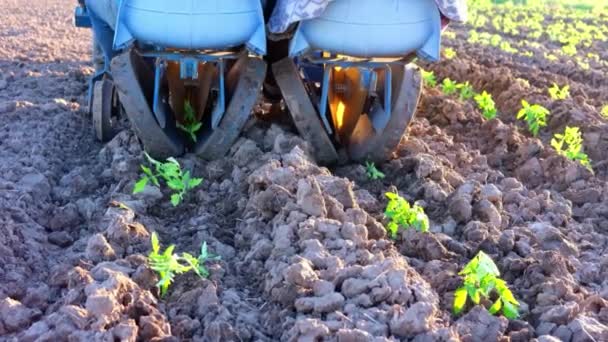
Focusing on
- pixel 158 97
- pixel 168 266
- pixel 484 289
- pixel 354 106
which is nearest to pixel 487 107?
pixel 354 106

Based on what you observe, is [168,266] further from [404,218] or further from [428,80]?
[428,80]

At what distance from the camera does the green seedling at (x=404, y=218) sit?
12.1 ft

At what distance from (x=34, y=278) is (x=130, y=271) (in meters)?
0.42

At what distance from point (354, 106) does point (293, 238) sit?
1.49m

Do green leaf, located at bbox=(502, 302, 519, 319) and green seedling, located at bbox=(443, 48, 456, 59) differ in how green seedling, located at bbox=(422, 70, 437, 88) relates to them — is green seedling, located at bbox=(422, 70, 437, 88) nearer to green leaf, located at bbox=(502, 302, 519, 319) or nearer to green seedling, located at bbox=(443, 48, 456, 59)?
green seedling, located at bbox=(443, 48, 456, 59)

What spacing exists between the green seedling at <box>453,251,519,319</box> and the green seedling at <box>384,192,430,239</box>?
0.58 m

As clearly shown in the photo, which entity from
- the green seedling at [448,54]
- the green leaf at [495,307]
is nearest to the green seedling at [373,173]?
the green leaf at [495,307]

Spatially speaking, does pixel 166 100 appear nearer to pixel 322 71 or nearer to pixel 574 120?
pixel 322 71

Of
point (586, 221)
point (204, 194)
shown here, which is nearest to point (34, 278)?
point (204, 194)

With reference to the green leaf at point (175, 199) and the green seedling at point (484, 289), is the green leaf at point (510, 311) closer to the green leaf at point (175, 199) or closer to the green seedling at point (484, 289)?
the green seedling at point (484, 289)

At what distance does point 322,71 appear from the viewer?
4.86m

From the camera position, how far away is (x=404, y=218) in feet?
12.3

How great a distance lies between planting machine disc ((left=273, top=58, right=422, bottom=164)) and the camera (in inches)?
174

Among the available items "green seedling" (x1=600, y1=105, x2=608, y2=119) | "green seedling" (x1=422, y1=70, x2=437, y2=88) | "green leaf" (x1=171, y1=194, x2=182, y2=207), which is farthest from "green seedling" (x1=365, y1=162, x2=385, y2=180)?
"green seedling" (x1=600, y1=105, x2=608, y2=119)
